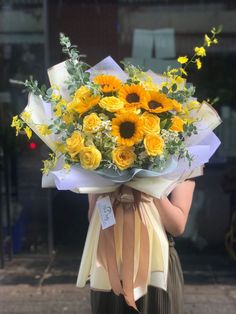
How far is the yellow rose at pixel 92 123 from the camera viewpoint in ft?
6.00

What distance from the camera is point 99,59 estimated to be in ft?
17.3

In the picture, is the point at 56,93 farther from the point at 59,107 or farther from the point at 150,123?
the point at 150,123

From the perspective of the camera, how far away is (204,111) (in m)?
2.03

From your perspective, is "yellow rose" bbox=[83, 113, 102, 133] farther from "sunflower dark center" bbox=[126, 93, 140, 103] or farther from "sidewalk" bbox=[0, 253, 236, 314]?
"sidewalk" bbox=[0, 253, 236, 314]

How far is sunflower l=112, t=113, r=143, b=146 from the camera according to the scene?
1.82 m

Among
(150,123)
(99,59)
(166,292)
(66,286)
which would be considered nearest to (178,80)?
(150,123)

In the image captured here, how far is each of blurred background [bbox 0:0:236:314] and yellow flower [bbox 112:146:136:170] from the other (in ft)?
11.0

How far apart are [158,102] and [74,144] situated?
0.33m

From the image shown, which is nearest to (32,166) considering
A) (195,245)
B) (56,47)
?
(56,47)

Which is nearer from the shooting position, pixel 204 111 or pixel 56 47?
pixel 204 111

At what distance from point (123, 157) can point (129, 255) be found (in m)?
0.42

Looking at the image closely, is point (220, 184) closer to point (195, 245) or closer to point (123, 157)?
point (195, 245)

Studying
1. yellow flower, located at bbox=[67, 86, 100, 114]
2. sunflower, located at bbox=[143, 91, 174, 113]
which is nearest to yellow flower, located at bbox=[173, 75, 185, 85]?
sunflower, located at bbox=[143, 91, 174, 113]

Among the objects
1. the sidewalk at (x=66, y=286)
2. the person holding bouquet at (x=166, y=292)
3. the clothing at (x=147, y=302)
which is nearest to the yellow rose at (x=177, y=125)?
the person holding bouquet at (x=166, y=292)
